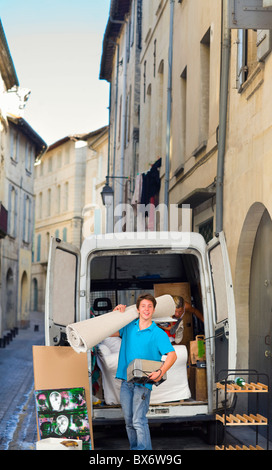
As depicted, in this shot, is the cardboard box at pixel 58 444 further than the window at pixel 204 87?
No

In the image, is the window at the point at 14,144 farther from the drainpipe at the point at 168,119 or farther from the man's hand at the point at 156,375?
the man's hand at the point at 156,375

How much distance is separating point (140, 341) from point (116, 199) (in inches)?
942

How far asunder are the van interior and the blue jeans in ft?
3.86

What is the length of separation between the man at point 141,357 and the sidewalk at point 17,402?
1628 millimetres

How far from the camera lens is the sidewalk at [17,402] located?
877 centimetres

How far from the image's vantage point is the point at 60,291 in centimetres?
808

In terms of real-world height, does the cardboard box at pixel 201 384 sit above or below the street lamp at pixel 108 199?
below

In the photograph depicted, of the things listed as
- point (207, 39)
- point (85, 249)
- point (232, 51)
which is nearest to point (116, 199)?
point (207, 39)

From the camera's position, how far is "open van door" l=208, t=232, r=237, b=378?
7855mm

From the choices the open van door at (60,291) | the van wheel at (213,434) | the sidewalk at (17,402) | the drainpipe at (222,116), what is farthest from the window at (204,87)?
the van wheel at (213,434)

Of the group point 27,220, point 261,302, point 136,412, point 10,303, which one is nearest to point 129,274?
point 261,302

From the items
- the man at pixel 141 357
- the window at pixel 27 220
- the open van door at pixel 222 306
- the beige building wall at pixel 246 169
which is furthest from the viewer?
the window at pixel 27 220

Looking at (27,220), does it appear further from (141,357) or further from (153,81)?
(141,357)

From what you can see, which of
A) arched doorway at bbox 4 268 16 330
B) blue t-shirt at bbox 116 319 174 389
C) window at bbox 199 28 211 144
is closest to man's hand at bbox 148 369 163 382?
blue t-shirt at bbox 116 319 174 389
